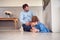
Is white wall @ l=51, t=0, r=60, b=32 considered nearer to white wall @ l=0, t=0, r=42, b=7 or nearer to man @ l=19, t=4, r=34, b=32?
man @ l=19, t=4, r=34, b=32

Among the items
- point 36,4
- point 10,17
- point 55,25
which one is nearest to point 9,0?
point 10,17

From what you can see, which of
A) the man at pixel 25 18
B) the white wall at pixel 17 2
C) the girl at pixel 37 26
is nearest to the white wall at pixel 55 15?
the girl at pixel 37 26

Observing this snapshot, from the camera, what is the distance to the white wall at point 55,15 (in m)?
3.21

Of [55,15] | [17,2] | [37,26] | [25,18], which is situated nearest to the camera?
[55,15]

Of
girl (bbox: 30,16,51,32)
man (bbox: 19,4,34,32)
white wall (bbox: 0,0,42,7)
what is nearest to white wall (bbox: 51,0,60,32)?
girl (bbox: 30,16,51,32)

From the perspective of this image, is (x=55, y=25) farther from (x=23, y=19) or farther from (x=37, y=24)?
(x=23, y=19)

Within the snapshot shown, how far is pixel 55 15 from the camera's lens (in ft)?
10.6

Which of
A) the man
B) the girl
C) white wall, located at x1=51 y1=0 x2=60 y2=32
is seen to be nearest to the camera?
white wall, located at x1=51 y1=0 x2=60 y2=32

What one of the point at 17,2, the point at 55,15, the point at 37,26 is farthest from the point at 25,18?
the point at 17,2

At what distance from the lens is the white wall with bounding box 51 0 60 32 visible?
10.5 ft

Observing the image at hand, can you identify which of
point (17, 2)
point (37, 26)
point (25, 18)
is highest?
point (17, 2)

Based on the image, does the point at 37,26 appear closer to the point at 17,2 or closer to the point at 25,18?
the point at 25,18

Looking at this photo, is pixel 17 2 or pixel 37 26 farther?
pixel 17 2

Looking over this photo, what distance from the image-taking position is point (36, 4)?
268 inches
